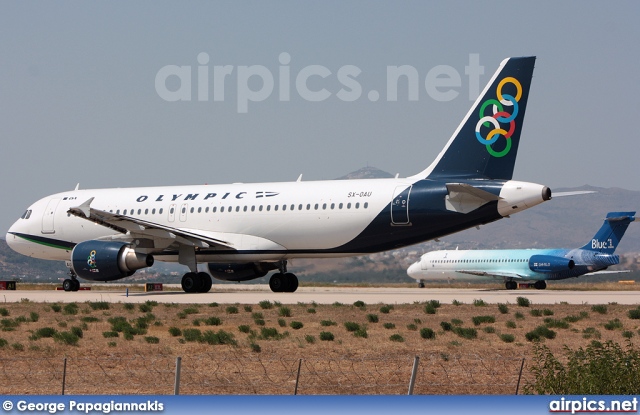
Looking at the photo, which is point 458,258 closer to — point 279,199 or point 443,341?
point 279,199

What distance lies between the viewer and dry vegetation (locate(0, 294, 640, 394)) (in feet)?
61.3

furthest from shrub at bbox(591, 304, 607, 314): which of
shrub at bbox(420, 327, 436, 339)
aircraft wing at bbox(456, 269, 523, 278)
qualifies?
aircraft wing at bbox(456, 269, 523, 278)

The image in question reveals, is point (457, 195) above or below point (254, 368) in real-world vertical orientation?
above

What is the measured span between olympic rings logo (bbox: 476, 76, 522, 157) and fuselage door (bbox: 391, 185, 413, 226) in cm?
326

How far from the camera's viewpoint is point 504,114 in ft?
112

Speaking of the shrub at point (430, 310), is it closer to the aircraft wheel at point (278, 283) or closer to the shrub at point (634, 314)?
the shrub at point (634, 314)

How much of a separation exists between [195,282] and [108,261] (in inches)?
158

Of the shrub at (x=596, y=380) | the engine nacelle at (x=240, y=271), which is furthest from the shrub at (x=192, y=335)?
the engine nacelle at (x=240, y=271)

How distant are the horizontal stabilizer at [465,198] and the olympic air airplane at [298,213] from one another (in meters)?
0.04

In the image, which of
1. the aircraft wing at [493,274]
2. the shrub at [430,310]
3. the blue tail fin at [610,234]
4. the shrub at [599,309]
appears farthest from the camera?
the aircraft wing at [493,274]

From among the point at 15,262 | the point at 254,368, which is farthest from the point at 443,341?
the point at 15,262

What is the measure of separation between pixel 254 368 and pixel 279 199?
69.0ft

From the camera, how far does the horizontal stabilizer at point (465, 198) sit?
33.0m

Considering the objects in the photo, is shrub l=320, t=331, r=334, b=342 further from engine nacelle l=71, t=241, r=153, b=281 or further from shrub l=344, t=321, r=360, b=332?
engine nacelle l=71, t=241, r=153, b=281
